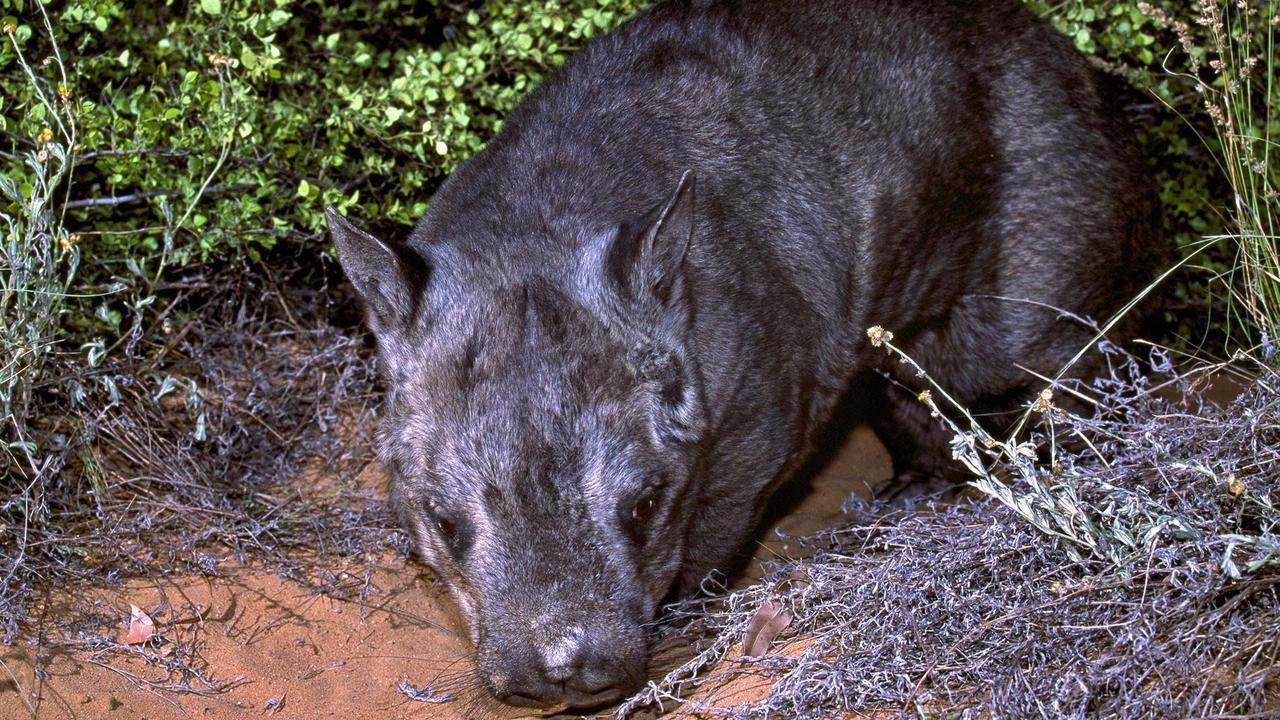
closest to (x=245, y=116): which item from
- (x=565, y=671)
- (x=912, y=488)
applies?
(x=565, y=671)

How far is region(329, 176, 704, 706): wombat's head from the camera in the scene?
335 cm

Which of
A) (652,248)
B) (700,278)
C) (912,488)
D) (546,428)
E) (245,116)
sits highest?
(652,248)

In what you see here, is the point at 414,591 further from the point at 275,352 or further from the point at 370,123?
the point at 370,123

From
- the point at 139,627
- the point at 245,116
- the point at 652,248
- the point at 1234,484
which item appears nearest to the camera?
the point at 1234,484

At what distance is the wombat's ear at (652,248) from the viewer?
136 inches

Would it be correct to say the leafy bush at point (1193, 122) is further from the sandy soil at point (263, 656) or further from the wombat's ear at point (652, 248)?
the sandy soil at point (263, 656)

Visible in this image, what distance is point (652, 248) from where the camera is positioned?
352cm

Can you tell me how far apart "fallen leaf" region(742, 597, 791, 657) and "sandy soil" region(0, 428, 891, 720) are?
6.0 inches

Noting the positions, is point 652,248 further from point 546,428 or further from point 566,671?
point 566,671

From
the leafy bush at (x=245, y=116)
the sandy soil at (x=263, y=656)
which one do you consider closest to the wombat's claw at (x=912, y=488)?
the sandy soil at (x=263, y=656)

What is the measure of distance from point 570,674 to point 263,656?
1.20 metres

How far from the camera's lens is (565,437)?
335 centimetres

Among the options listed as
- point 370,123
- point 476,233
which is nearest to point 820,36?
point 476,233

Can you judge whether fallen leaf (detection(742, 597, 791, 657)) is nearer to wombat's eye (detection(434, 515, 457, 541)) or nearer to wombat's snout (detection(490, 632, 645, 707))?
wombat's snout (detection(490, 632, 645, 707))
